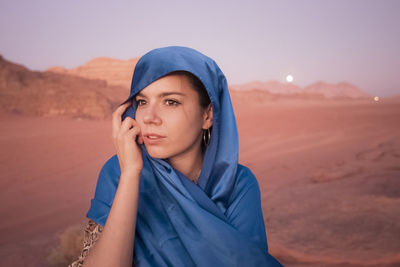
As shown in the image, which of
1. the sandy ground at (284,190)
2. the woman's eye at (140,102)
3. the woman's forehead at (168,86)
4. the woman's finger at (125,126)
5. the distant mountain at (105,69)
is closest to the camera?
the woman's finger at (125,126)

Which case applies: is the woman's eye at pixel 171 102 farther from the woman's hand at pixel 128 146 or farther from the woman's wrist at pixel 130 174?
the woman's wrist at pixel 130 174

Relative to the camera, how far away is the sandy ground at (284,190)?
10.4 ft

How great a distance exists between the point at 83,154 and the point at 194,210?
8.63m

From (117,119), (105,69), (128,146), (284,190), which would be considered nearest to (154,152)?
(128,146)

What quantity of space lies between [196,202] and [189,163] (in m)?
0.50

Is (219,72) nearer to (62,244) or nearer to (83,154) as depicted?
(62,244)

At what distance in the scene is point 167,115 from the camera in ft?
5.53

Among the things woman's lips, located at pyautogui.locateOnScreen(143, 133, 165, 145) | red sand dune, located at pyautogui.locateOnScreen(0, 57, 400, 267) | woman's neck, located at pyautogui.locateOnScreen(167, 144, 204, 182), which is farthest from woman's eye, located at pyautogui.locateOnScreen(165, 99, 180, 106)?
red sand dune, located at pyautogui.locateOnScreen(0, 57, 400, 267)

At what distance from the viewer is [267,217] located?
161 inches

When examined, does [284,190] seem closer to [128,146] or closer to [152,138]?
[152,138]

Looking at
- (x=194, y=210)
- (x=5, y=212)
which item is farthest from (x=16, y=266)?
(x=194, y=210)

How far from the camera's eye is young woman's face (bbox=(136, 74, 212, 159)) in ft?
5.40

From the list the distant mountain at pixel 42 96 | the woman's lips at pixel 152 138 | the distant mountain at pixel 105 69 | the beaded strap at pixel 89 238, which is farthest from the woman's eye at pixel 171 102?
the distant mountain at pixel 105 69

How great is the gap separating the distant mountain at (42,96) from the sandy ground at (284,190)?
2.21 metres
